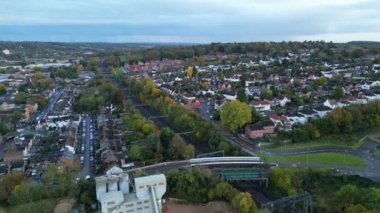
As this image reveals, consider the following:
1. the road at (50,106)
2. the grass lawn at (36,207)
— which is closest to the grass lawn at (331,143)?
the grass lawn at (36,207)

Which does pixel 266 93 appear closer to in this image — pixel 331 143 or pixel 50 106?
pixel 331 143

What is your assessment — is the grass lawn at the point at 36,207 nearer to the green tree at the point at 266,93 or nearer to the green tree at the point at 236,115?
the green tree at the point at 236,115

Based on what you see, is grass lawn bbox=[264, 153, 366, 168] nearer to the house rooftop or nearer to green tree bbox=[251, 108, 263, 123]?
the house rooftop

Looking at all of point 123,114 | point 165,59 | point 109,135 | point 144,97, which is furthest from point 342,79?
point 165,59

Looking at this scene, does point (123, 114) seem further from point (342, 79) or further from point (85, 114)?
point (342, 79)

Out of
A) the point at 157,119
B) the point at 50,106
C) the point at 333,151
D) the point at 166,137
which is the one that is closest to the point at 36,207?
the point at 166,137

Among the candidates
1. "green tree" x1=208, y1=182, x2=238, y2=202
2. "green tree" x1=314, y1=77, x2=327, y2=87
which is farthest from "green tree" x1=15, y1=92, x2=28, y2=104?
"green tree" x1=314, y1=77, x2=327, y2=87

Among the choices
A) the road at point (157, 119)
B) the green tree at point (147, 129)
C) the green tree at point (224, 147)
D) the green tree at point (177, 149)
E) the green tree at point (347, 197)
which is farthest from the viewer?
the green tree at point (147, 129)
